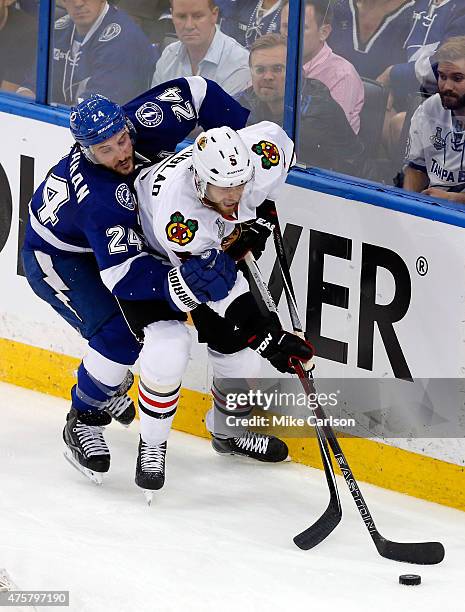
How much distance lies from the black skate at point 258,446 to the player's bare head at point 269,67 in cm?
106

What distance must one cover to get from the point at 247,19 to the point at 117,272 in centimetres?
108

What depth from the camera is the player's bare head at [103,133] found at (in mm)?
3938

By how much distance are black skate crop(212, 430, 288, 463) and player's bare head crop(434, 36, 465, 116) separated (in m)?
1.19

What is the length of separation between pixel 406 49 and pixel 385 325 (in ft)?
2.65

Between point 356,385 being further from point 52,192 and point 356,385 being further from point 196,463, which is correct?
point 52,192

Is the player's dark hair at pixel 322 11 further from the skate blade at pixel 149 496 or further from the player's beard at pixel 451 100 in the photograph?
the skate blade at pixel 149 496

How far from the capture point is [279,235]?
4.21 meters

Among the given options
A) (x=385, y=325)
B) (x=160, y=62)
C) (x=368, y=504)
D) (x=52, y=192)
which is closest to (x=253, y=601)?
(x=368, y=504)

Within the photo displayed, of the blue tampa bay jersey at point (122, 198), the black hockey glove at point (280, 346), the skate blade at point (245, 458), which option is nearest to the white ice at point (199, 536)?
the skate blade at point (245, 458)

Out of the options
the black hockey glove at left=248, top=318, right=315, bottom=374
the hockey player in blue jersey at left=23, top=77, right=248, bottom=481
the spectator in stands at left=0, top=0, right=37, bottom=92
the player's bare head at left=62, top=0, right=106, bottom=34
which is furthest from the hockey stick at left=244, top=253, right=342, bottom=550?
the spectator in stands at left=0, top=0, right=37, bottom=92

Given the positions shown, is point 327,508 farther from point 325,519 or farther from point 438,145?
point 438,145

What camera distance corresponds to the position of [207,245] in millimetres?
3814

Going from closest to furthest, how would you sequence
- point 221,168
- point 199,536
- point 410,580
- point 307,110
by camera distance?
1. point 410,580
2. point 221,168
3. point 199,536
4. point 307,110

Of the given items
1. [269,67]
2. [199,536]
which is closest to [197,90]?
[269,67]
